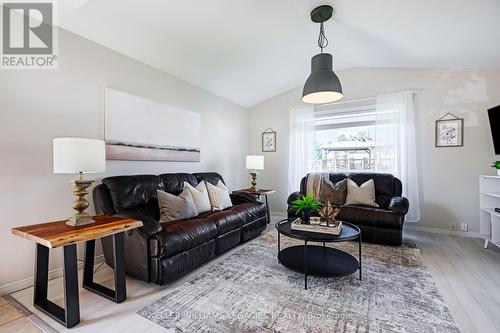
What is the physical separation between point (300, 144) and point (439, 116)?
2287 mm

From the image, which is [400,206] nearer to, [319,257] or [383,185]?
[383,185]

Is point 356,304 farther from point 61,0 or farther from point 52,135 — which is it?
point 61,0

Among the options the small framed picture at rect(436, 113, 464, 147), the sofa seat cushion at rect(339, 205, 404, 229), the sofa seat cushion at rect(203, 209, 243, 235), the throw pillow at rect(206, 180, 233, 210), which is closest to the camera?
the sofa seat cushion at rect(203, 209, 243, 235)

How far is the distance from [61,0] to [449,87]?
5058mm

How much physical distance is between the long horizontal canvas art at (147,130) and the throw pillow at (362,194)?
2.63 metres

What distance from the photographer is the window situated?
13.3ft

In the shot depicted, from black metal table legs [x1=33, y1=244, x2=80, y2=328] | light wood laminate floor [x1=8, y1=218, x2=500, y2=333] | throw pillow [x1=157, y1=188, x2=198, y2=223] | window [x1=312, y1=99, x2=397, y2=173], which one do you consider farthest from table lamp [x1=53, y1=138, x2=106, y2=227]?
window [x1=312, y1=99, x2=397, y2=173]

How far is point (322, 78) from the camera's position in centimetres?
261

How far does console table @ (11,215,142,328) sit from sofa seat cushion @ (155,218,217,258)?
0.86ft

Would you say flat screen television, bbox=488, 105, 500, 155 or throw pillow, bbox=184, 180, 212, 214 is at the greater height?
flat screen television, bbox=488, 105, 500, 155

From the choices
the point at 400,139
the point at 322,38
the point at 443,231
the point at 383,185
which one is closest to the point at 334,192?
the point at 383,185

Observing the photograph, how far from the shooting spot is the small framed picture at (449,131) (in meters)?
3.55

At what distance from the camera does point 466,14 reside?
2289mm

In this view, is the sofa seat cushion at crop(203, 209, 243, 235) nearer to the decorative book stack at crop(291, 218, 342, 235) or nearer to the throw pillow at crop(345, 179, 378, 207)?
the decorative book stack at crop(291, 218, 342, 235)
